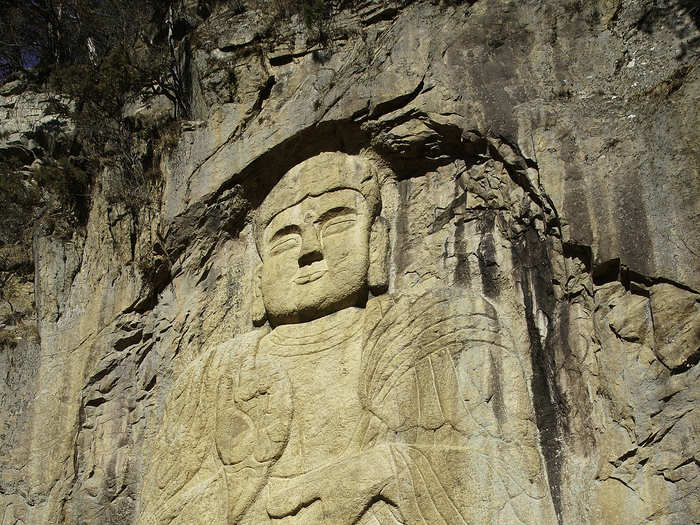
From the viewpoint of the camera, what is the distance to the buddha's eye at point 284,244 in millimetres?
6891

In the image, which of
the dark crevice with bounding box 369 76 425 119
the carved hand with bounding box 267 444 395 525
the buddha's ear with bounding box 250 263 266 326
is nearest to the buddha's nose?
the buddha's ear with bounding box 250 263 266 326

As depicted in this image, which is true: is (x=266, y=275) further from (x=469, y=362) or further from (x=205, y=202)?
(x=469, y=362)

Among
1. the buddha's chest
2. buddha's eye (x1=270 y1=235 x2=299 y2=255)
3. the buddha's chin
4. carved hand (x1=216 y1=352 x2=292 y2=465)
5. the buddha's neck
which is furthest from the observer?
buddha's eye (x1=270 y1=235 x2=299 y2=255)

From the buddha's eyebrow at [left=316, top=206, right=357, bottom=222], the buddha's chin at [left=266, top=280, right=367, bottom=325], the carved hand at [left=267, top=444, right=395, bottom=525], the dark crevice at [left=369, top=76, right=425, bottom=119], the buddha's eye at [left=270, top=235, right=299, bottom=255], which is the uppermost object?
the dark crevice at [left=369, top=76, right=425, bottom=119]

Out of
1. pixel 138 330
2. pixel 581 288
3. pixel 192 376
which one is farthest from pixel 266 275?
pixel 581 288

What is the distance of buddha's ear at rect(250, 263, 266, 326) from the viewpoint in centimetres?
697

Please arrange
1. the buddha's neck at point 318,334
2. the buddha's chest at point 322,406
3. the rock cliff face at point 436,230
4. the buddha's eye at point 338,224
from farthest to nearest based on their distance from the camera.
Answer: the buddha's eye at point 338,224 < the buddha's neck at point 318,334 < the buddha's chest at point 322,406 < the rock cliff face at point 436,230

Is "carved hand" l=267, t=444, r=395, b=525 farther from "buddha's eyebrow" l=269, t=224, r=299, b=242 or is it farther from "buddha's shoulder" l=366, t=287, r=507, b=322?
"buddha's eyebrow" l=269, t=224, r=299, b=242

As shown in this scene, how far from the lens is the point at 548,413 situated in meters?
5.61

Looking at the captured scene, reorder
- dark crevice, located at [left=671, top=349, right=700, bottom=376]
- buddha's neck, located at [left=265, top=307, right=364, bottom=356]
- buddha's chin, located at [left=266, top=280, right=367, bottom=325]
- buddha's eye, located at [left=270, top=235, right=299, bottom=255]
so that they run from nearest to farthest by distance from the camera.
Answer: dark crevice, located at [left=671, top=349, right=700, bottom=376] → buddha's neck, located at [left=265, top=307, right=364, bottom=356] → buddha's chin, located at [left=266, top=280, right=367, bottom=325] → buddha's eye, located at [left=270, top=235, right=299, bottom=255]

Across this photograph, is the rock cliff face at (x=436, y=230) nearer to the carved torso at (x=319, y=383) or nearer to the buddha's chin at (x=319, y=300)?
the buddha's chin at (x=319, y=300)

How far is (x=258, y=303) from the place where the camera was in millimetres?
7016

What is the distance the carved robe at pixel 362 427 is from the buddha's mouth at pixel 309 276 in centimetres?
32

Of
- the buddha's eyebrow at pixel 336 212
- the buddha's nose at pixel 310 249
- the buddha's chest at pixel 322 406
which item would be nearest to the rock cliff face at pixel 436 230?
the buddha's eyebrow at pixel 336 212
